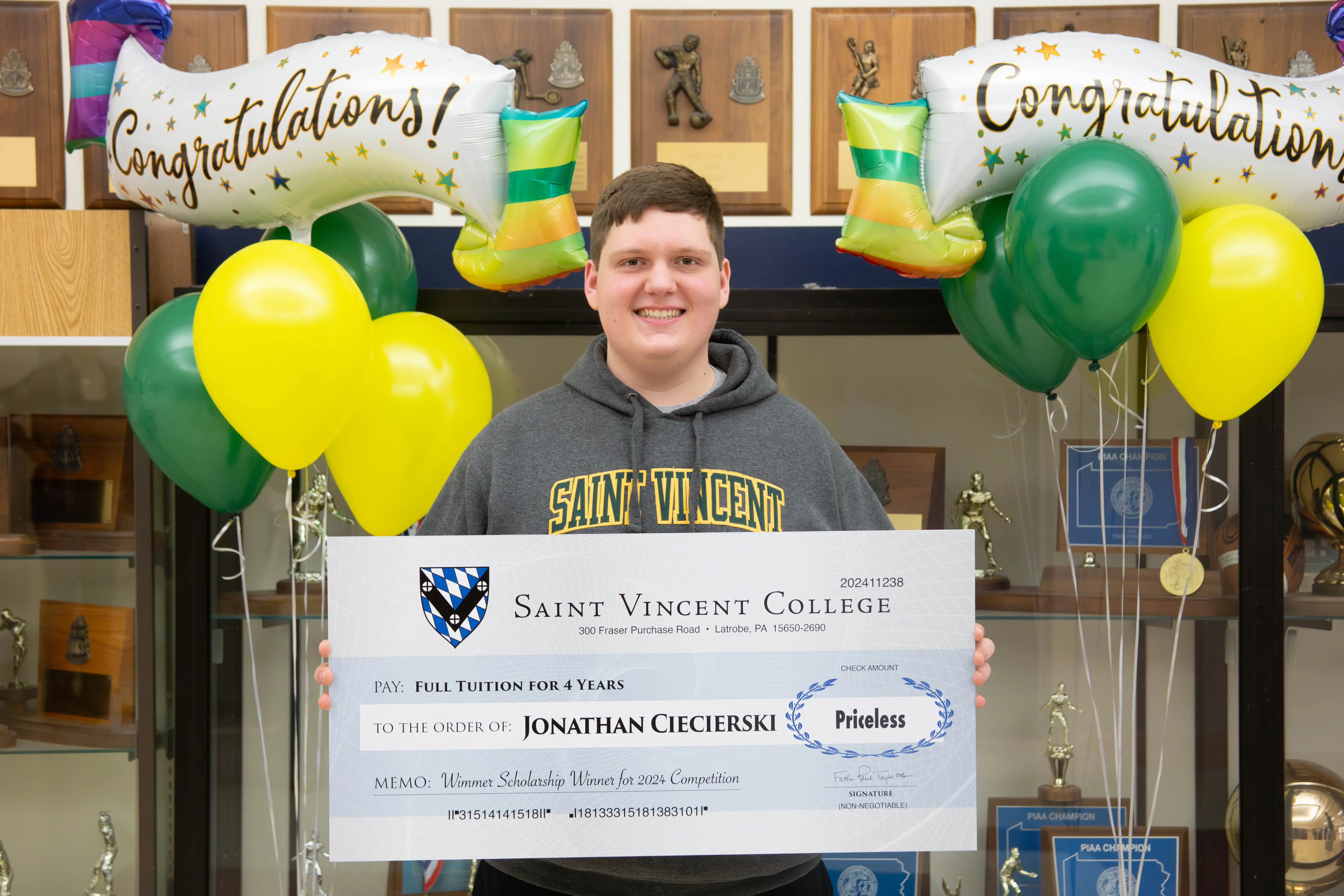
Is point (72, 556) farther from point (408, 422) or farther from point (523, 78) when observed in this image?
point (523, 78)

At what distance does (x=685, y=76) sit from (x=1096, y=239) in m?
1.13

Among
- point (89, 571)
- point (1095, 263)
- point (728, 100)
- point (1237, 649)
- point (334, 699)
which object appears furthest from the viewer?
point (728, 100)

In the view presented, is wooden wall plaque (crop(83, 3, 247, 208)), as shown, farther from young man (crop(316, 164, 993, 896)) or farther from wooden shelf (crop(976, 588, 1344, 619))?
wooden shelf (crop(976, 588, 1344, 619))

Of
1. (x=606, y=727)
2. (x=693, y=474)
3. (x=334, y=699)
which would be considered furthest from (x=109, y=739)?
Answer: (x=693, y=474)

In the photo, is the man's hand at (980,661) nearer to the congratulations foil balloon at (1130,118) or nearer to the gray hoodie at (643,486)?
the gray hoodie at (643,486)

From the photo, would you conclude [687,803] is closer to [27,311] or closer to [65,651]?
[65,651]

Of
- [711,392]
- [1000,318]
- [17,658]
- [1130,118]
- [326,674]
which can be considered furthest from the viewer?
[17,658]

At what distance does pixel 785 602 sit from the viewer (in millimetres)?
1273

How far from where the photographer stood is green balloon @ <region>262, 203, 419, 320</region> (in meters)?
1.76

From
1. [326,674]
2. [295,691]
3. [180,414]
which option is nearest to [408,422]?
[180,414]

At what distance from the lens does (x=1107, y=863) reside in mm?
2027

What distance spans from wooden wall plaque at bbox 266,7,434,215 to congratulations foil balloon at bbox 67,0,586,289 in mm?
521

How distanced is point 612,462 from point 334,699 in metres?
0.49

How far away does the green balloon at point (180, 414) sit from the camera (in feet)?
5.24
